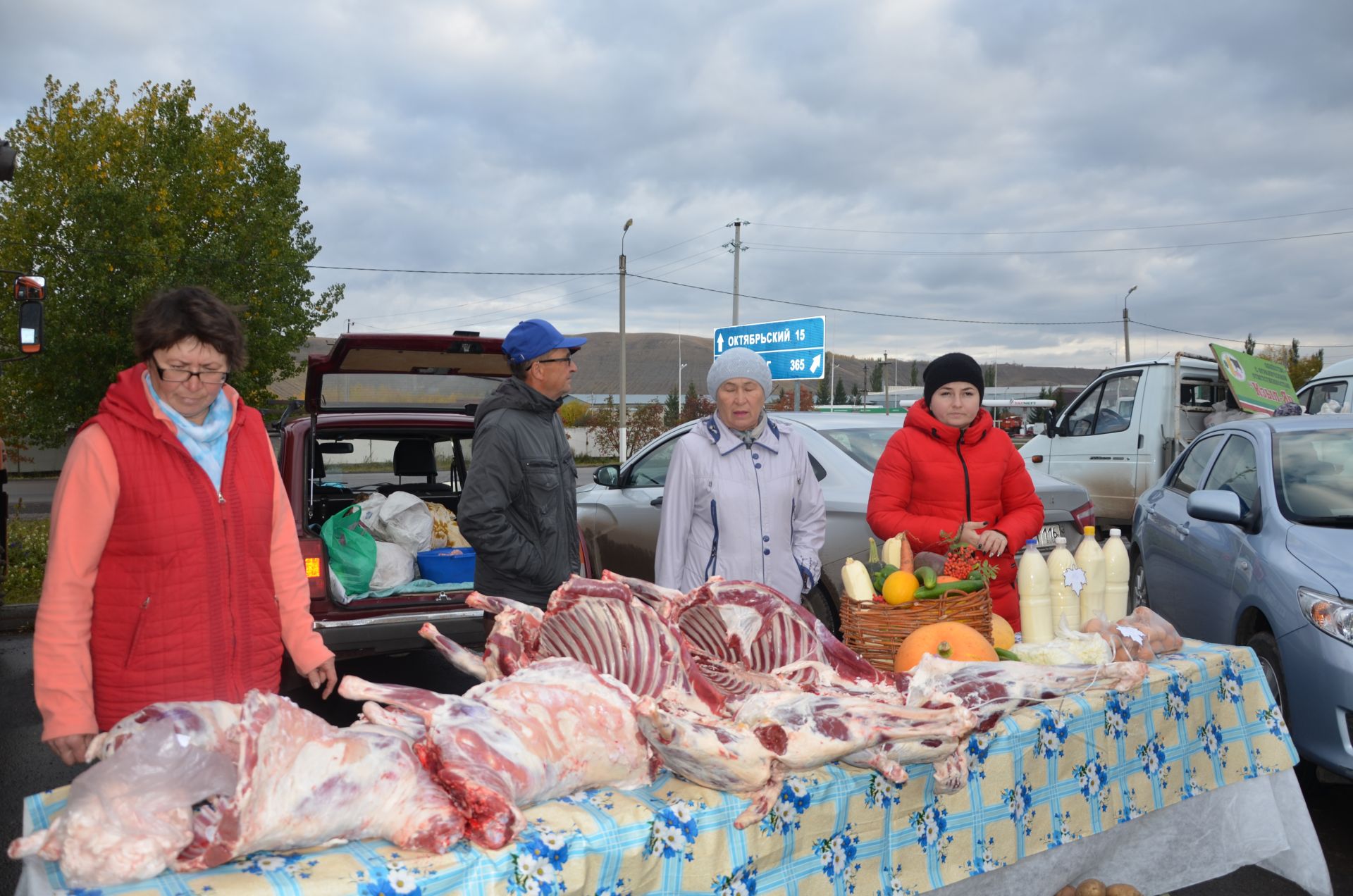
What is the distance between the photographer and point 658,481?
23.8 feet

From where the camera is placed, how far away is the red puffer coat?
369cm

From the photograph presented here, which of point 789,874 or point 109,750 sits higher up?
point 109,750

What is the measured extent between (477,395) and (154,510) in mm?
3668

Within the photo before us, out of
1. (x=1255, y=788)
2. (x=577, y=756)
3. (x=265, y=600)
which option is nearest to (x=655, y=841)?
(x=577, y=756)

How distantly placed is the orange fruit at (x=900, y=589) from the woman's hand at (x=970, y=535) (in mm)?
688

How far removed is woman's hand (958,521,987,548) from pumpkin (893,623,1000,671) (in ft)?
2.57

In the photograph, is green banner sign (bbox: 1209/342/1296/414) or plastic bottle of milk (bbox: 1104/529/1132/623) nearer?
plastic bottle of milk (bbox: 1104/529/1132/623)

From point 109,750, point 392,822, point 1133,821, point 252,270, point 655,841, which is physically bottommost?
point 1133,821

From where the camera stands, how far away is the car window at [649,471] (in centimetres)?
726

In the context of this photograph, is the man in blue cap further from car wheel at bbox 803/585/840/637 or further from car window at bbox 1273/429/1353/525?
car window at bbox 1273/429/1353/525

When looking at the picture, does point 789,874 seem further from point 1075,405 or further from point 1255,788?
point 1075,405

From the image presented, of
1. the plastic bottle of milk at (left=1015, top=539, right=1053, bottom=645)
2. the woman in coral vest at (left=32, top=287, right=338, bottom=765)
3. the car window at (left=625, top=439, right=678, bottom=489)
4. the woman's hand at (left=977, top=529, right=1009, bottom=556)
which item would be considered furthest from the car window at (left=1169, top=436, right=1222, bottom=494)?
the woman in coral vest at (left=32, top=287, right=338, bottom=765)

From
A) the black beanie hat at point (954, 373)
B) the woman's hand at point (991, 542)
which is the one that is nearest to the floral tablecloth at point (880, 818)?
the woman's hand at point (991, 542)

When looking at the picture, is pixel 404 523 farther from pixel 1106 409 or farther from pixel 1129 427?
pixel 1106 409
